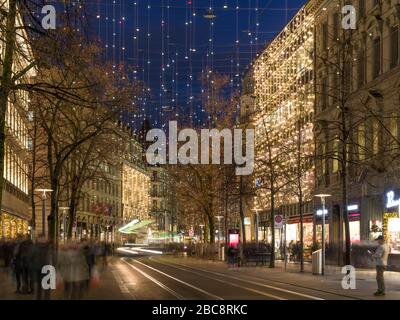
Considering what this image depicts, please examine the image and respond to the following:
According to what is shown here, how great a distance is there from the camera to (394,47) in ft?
136

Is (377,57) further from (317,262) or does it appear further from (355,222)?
(317,262)

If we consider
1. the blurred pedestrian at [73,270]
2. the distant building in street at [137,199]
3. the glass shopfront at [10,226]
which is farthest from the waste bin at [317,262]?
the distant building in street at [137,199]

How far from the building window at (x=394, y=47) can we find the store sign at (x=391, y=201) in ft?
22.8

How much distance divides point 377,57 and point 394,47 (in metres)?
2.56

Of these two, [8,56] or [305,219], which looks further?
[305,219]

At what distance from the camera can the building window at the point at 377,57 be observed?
43.7 metres

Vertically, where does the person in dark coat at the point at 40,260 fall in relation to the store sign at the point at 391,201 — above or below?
below

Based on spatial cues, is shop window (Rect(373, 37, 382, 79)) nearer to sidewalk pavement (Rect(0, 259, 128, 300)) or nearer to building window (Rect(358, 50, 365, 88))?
building window (Rect(358, 50, 365, 88))

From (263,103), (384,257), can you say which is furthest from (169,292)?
(263,103)

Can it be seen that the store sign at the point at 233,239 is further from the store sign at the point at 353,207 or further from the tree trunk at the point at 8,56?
the tree trunk at the point at 8,56

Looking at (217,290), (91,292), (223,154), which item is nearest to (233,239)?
(223,154)

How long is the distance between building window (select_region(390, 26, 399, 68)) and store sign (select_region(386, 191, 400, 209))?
6.95 m
